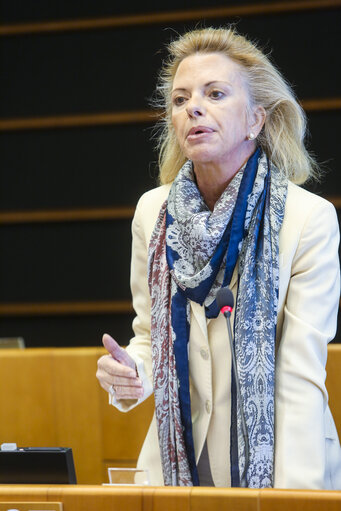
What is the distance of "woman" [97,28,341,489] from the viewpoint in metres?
1.57

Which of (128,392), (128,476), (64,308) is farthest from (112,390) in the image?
(64,308)

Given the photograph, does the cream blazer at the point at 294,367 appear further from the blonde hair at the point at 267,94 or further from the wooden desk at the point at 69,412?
the wooden desk at the point at 69,412

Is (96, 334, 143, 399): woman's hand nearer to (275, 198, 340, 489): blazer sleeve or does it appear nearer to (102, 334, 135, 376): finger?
(102, 334, 135, 376): finger

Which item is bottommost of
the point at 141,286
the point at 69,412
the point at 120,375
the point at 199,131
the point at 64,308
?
the point at 64,308

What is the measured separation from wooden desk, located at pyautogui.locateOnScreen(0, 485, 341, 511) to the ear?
937 millimetres

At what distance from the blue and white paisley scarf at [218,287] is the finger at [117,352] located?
0.33ft

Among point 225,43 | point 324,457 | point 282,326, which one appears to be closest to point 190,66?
point 225,43

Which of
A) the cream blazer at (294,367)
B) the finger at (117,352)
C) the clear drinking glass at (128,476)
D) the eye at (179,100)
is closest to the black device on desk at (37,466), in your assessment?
the clear drinking glass at (128,476)

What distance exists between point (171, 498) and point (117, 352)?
48cm

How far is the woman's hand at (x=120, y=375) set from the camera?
1602 mm

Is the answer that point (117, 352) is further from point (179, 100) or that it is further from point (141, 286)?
point (179, 100)

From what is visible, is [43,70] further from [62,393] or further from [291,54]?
[62,393]

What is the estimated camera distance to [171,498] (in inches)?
45.8

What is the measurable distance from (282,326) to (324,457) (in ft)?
1.01
